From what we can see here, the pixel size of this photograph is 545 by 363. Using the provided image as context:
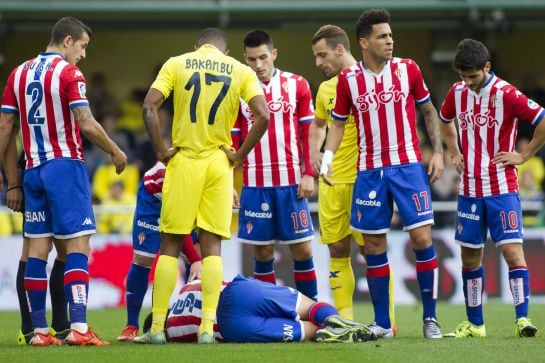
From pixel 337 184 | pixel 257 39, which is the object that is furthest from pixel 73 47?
pixel 337 184

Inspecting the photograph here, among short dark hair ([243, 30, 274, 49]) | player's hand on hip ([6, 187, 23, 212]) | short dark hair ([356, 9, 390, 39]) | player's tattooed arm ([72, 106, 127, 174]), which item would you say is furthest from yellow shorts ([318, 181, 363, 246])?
player's hand on hip ([6, 187, 23, 212])

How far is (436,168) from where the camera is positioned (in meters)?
8.81

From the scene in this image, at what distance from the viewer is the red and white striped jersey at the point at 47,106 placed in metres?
8.48

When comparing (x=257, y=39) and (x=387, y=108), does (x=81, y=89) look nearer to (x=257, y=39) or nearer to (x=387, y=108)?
(x=257, y=39)

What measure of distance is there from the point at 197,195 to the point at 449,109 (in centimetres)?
231

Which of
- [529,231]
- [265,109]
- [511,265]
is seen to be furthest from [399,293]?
[265,109]

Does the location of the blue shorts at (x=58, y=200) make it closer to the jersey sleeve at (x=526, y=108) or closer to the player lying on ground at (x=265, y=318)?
the player lying on ground at (x=265, y=318)

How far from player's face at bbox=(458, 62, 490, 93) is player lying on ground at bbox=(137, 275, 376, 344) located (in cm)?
215

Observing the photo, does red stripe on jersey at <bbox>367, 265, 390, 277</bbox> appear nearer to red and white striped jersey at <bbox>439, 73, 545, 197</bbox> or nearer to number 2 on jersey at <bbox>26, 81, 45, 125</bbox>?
red and white striped jersey at <bbox>439, 73, 545, 197</bbox>

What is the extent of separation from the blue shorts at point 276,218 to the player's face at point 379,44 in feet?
5.42

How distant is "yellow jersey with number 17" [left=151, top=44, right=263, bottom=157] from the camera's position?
8438mm

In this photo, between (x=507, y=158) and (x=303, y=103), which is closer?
(x=507, y=158)

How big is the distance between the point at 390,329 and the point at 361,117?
5.49 ft

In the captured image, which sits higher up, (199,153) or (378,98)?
(378,98)
